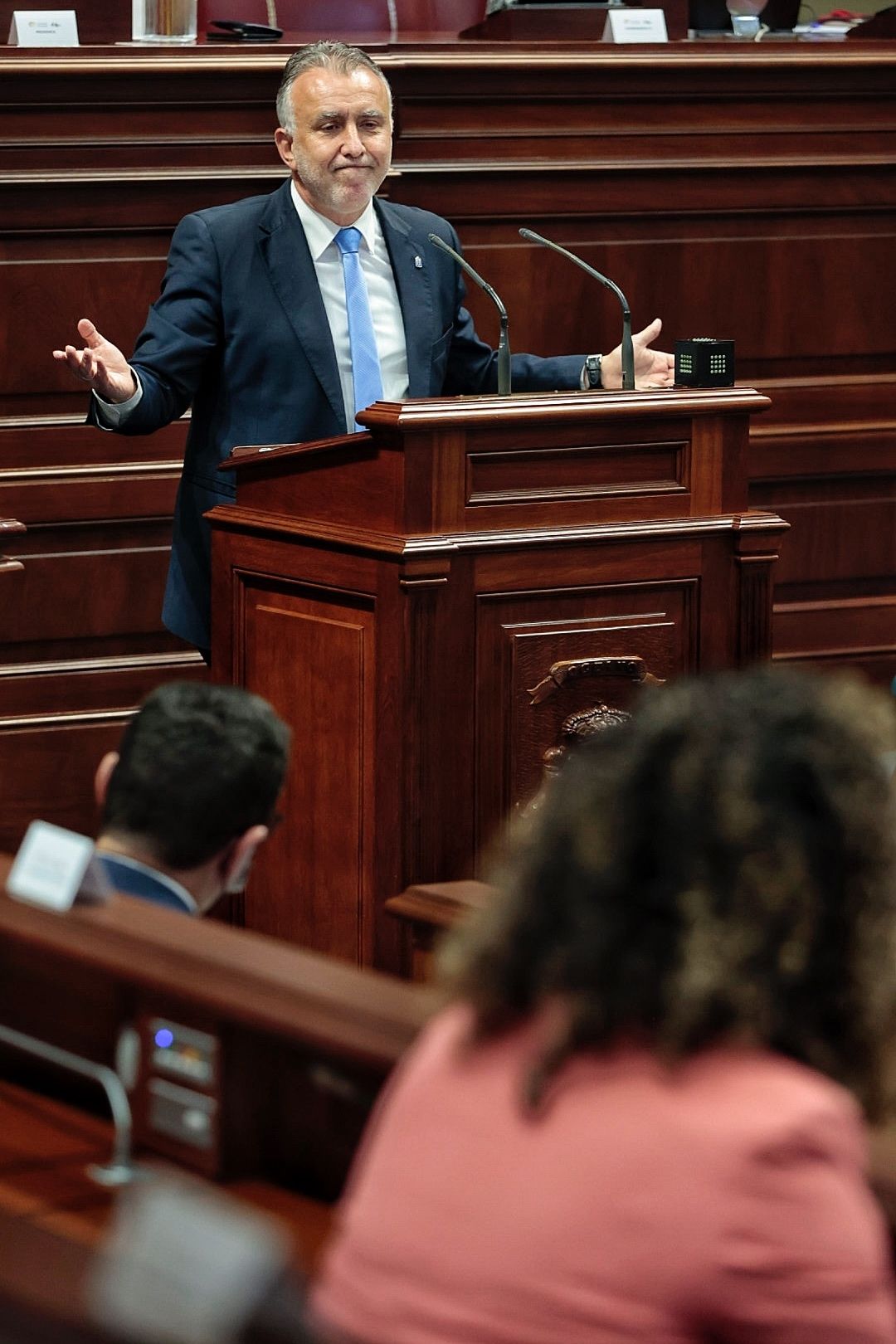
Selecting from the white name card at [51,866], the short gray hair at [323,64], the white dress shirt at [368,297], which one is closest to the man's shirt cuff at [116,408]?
the white dress shirt at [368,297]

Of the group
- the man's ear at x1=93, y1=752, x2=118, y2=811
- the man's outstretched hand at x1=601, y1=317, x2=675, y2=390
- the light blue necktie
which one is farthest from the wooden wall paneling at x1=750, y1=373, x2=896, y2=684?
the man's ear at x1=93, y1=752, x2=118, y2=811

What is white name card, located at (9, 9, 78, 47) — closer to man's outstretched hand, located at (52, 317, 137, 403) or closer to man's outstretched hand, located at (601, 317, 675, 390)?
man's outstretched hand, located at (52, 317, 137, 403)

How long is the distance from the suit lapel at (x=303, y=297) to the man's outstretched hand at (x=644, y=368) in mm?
499

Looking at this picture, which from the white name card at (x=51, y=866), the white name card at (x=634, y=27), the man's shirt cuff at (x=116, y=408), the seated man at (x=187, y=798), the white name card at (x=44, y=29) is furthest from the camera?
the white name card at (x=634, y=27)

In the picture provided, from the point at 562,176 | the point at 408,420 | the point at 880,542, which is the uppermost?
the point at 562,176

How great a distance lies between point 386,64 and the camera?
467 cm

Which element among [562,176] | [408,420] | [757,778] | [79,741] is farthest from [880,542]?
[757,778]

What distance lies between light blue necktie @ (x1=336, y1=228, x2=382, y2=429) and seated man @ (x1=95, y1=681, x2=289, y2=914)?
1.66 meters

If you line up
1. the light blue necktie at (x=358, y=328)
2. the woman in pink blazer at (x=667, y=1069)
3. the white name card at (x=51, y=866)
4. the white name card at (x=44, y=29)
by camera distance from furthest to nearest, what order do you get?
the white name card at (x=44, y=29) < the light blue necktie at (x=358, y=328) < the white name card at (x=51, y=866) < the woman in pink blazer at (x=667, y=1069)

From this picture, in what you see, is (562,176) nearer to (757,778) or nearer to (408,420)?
(408,420)

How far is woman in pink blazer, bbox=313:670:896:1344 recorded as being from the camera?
3.82ft

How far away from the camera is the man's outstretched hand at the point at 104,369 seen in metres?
3.48

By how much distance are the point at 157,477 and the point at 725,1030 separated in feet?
11.9

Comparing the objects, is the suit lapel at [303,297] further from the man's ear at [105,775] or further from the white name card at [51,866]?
the white name card at [51,866]
